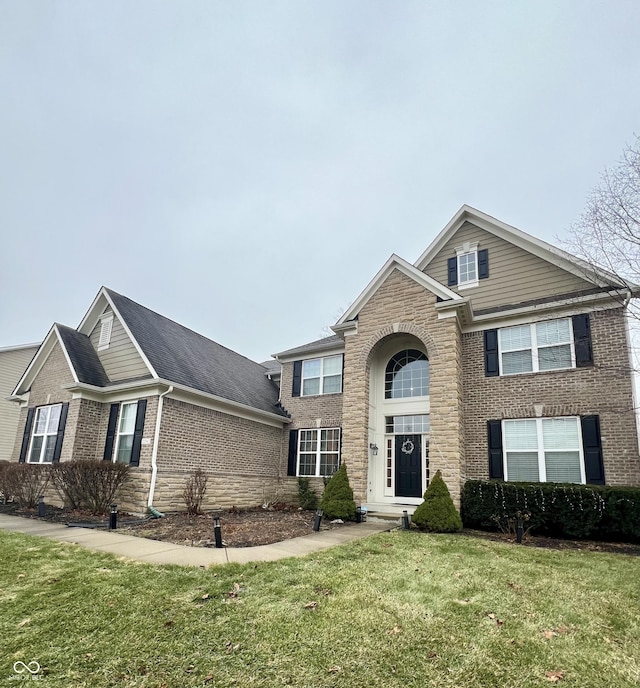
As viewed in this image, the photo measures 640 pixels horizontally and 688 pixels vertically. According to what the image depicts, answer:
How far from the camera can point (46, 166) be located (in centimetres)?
2925

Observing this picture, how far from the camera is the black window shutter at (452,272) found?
571 inches

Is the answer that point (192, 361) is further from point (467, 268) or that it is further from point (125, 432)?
point (467, 268)

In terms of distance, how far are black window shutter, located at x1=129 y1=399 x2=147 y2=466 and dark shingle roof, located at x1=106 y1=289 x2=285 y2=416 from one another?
1299 mm

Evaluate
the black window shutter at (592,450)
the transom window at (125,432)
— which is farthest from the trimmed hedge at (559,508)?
the transom window at (125,432)

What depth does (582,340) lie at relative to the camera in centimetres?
1126

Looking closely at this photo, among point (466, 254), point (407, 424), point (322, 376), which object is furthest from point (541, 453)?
point (322, 376)

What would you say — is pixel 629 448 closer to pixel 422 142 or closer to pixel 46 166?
pixel 422 142

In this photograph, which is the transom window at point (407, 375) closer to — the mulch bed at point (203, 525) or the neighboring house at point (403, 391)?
the neighboring house at point (403, 391)

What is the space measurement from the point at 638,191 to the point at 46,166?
3463cm

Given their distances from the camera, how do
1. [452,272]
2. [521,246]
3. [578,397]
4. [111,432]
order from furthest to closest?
[452,272] → [111,432] → [521,246] → [578,397]

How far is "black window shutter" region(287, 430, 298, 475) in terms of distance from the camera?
54.5 ft

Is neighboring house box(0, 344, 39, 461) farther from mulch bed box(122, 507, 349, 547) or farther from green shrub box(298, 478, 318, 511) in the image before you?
green shrub box(298, 478, 318, 511)

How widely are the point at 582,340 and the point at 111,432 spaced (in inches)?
580

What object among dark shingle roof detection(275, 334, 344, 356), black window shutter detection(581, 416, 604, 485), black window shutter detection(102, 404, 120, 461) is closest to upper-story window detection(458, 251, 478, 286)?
dark shingle roof detection(275, 334, 344, 356)
